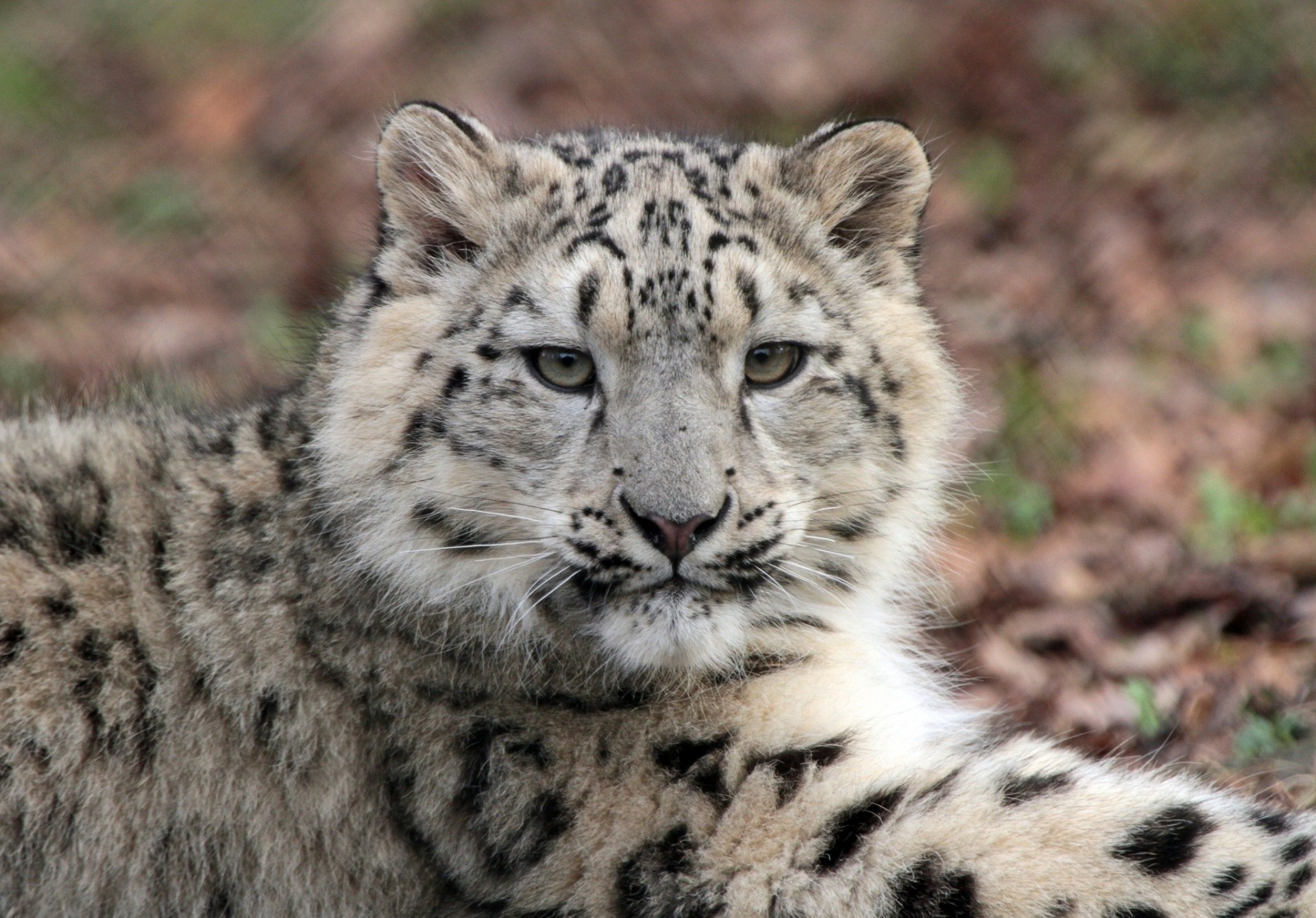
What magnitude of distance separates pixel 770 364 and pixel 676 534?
0.86m

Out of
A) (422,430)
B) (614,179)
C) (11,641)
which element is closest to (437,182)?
(614,179)

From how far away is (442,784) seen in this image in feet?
17.7

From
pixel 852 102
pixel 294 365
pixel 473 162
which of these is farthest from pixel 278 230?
pixel 473 162

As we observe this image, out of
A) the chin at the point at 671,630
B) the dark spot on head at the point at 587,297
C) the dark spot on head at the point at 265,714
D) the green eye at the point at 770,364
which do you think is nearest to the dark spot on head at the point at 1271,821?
the chin at the point at 671,630

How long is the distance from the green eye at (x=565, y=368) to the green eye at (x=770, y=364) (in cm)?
Result: 55

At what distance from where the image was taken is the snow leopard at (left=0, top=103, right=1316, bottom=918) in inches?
201

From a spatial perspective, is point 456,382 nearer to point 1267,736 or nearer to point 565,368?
point 565,368

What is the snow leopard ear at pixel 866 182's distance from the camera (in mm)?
6062

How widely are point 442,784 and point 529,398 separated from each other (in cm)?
133

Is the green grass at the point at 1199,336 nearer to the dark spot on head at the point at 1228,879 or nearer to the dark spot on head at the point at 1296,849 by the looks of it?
the dark spot on head at the point at 1296,849

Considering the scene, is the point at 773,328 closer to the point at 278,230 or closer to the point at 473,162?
the point at 473,162

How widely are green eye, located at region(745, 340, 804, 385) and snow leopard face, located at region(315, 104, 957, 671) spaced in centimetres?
1

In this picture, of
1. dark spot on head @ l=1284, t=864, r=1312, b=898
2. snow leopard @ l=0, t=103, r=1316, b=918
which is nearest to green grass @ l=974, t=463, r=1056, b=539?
snow leopard @ l=0, t=103, r=1316, b=918

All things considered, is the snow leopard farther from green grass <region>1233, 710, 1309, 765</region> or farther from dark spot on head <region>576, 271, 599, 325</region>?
green grass <region>1233, 710, 1309, 765</region>
